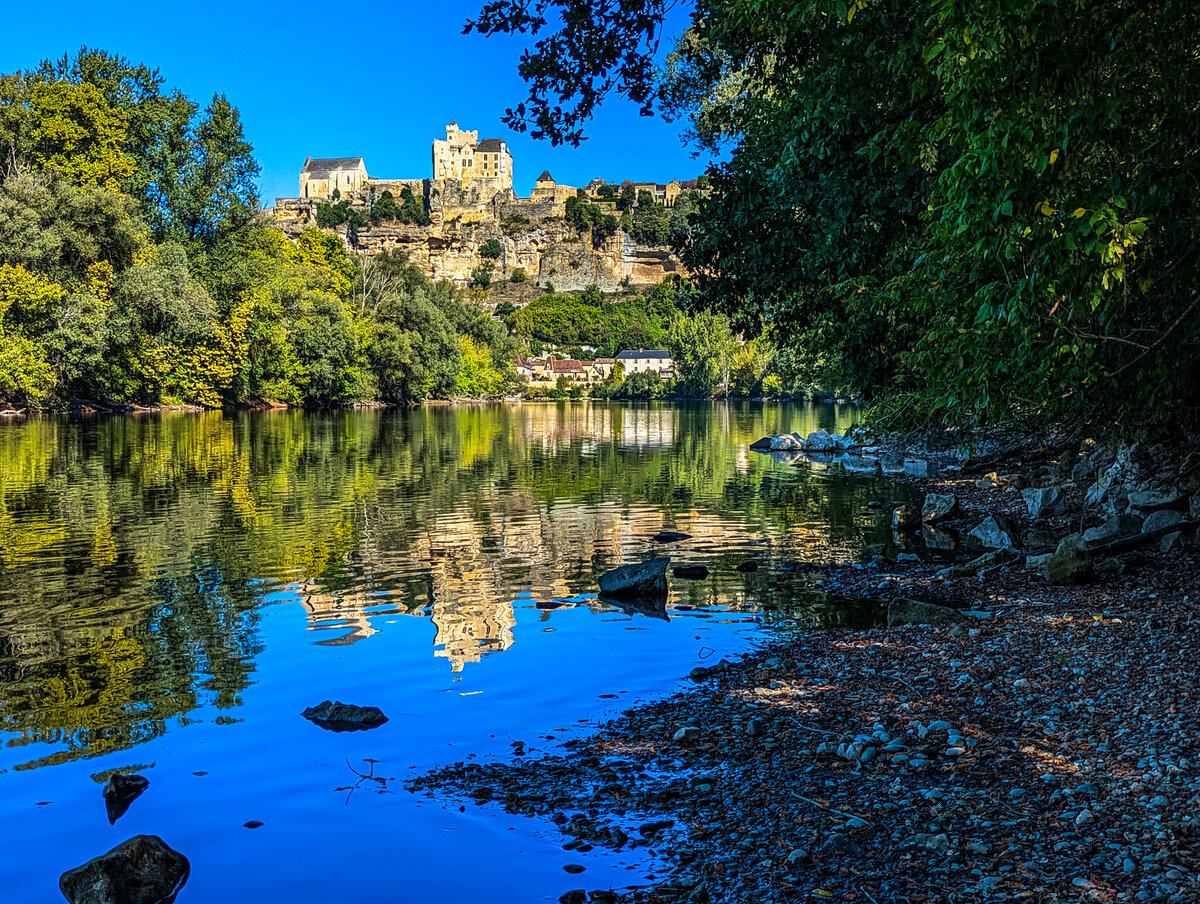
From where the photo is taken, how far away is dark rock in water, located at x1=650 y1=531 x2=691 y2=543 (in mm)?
20078

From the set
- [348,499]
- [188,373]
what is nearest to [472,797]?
[348,499]

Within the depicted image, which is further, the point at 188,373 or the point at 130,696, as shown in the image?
the point at 188,373

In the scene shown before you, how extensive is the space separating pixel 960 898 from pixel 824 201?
445 inches

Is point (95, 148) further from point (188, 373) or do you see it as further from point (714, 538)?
point (714, 538)

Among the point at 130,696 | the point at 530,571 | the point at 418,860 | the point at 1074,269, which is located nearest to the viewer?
the point at 418,860

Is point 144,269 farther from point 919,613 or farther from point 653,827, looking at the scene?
point 653,827

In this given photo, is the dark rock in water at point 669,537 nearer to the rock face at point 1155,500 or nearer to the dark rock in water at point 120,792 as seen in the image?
the rock face at point 1155,500

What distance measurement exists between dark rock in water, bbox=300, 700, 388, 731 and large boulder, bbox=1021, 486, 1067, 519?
629 inches

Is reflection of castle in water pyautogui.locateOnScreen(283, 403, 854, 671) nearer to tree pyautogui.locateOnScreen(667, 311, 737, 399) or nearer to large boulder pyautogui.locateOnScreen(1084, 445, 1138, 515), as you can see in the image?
large boulder pyautogui.locateOnScreen(1084, 445, 1138, 515)

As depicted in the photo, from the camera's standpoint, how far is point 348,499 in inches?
1003

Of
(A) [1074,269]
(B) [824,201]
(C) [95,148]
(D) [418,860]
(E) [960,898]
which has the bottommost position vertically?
(D) [418,860]

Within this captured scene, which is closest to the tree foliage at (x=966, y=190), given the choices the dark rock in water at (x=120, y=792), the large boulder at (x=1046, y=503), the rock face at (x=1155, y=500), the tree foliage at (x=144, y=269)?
the rock face at (x=1155, y=500)

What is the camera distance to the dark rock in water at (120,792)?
7230 mm

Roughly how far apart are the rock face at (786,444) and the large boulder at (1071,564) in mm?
34141
